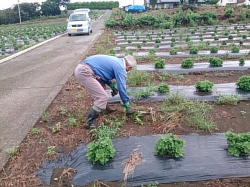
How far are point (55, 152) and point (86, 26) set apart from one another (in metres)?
15.3

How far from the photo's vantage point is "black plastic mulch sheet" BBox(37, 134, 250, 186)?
107 inches

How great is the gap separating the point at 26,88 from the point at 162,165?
4422 mm

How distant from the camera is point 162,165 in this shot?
2861 mm

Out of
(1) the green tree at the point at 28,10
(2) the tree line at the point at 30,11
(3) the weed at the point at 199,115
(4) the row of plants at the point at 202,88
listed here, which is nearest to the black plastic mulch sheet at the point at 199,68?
(4) the row of plants at the point at 202,88

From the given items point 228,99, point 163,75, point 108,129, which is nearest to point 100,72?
point 108,129

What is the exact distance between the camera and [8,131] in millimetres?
3988

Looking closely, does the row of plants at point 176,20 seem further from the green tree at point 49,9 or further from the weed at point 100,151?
the green tree at point 49,9

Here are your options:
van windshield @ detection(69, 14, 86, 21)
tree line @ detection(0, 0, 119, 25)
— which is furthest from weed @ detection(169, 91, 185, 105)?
tree line @ detection(0, 0, 119, 25)

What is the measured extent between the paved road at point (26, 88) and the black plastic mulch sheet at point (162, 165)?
93 centimetres

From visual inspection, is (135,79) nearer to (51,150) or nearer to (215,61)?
(215,61)

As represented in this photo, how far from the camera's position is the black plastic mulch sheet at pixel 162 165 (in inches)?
107

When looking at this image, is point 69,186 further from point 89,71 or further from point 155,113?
point 155,113

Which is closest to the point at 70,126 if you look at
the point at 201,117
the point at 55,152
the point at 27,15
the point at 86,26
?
the point at 55,152

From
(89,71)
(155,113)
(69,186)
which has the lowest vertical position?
(69,186)
